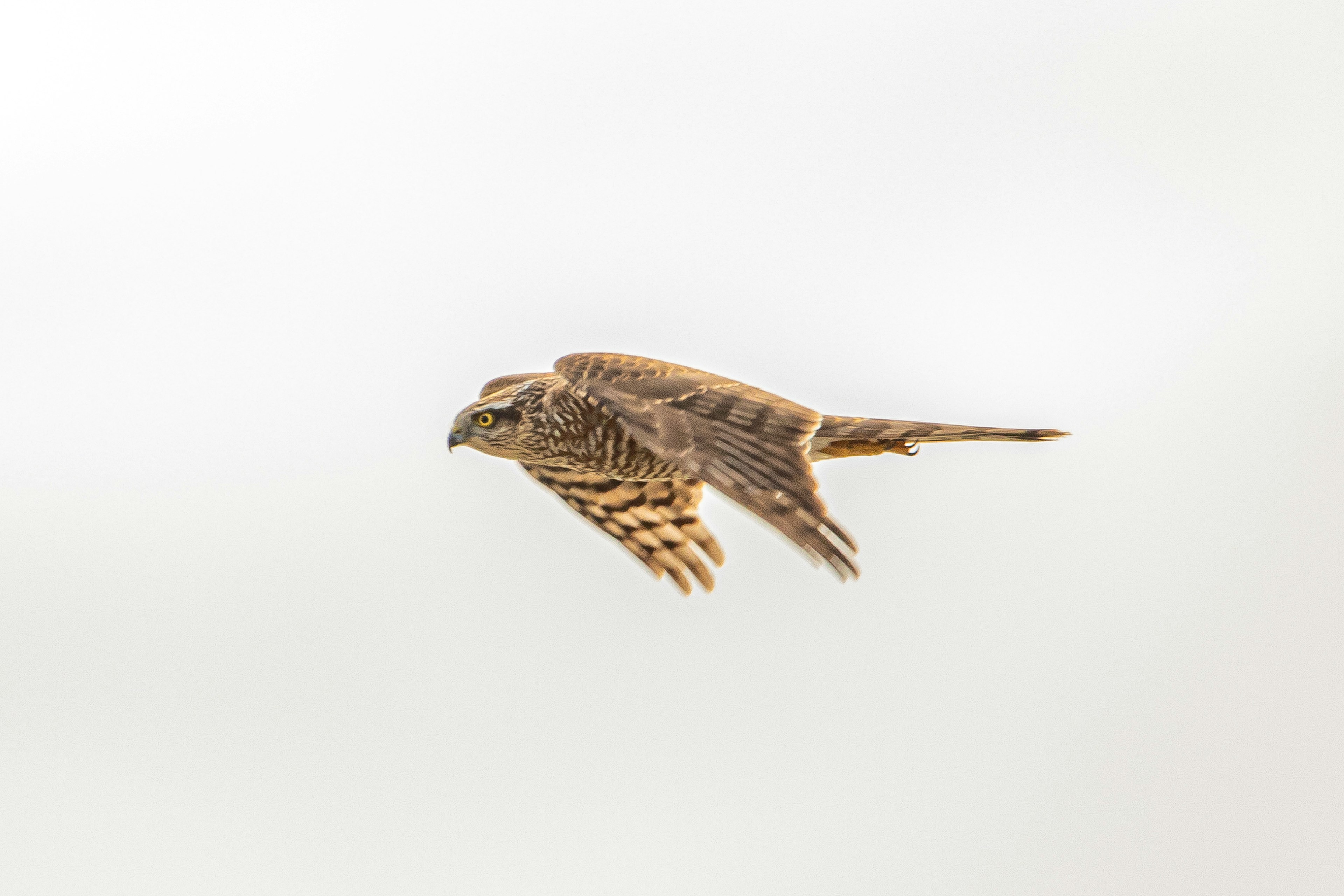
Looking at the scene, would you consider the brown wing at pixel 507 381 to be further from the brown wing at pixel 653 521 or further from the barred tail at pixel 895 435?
the barred tail at pixel 895 435

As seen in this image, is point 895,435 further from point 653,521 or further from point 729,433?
point 653,521

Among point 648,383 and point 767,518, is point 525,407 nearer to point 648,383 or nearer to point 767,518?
point 648,383

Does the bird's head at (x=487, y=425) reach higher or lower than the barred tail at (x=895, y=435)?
higher

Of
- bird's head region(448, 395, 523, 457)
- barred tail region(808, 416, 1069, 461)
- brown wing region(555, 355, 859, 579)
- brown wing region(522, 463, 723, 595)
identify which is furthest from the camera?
brown wing region(522, 463, 723, 595)

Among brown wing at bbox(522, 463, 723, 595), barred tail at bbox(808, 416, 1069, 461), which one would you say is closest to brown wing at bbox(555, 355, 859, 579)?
barred tail at bbox(808, 416, 1069, 461)

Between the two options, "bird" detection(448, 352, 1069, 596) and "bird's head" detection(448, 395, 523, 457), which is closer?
"bird" detection(448, 352, 1069, 596)

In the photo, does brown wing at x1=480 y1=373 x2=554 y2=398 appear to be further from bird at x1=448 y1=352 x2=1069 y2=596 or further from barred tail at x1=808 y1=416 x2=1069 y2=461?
barred tail at x1=808 y1=416 x2=1069 y2=461

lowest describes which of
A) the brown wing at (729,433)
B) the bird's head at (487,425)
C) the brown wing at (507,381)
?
the brown wing at (729,433)

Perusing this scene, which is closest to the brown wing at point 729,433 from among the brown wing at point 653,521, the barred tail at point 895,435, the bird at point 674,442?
the bird at point 674,442

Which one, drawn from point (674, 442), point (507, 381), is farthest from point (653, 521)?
Answer: point (674, 442)

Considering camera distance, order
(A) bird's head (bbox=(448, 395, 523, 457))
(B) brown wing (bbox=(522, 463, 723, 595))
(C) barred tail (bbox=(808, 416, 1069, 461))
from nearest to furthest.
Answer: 1. (C) barred tail (bbox=(808, 416, 1069, 461))
2. (A) bird's head (bbox=(448, 395, 523, 457))
3. (B) brown wing (bbox=(522, 463, 723, 595))
